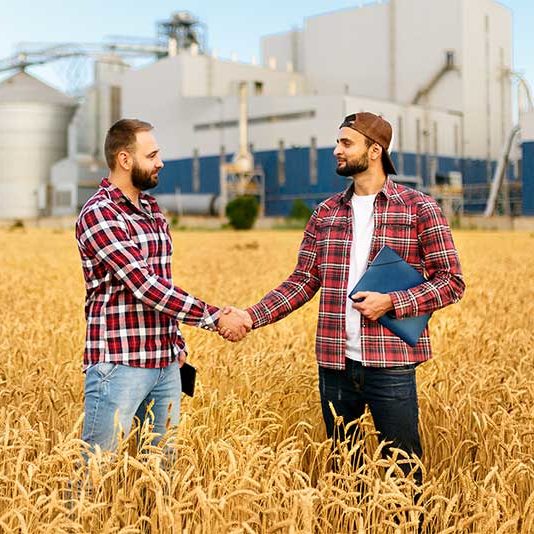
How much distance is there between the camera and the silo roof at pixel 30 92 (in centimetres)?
8162

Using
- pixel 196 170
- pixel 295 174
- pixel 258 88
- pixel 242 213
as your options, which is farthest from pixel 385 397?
pixel 258 88

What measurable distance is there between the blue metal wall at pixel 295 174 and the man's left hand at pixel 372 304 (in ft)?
185

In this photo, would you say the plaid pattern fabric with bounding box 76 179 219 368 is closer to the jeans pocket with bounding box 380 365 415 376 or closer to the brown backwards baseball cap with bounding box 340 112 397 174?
the jeans pocket with bounding box 380 365 415 376

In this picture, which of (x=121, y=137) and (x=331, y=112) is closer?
(x=121, y=137)

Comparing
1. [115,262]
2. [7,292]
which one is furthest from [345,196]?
[7,292]

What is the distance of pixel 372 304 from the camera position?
4008 mm

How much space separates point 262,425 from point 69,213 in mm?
73693

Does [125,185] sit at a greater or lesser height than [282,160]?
lesser

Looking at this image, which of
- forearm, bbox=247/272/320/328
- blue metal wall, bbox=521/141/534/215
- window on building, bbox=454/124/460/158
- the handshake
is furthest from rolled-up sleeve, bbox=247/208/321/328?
window on building, bbox=454/124/460/158

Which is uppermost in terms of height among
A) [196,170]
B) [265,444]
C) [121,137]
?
[196,170]

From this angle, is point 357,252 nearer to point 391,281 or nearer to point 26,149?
point 391,281

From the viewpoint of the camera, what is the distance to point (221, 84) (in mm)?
73938

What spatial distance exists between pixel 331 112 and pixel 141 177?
193 ft

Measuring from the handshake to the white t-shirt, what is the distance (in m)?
0.56
